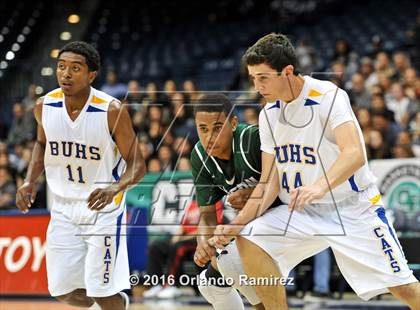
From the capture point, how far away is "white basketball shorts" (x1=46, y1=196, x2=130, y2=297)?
5746 mm

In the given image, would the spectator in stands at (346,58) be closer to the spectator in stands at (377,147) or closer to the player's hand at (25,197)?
the spectator in stands at (377,147)


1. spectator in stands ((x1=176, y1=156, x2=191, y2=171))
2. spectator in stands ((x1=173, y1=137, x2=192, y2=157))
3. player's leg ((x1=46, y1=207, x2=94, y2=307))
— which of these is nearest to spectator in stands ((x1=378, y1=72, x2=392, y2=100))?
spectator in stands ((x1=173, y1=137, x2=192, y2=157))

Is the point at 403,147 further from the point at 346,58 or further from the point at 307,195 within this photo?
the point at 307,195

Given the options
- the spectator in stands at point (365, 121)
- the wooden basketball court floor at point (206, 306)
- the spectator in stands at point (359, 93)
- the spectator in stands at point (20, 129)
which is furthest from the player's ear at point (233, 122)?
the spectator in stands at point (20, 129)

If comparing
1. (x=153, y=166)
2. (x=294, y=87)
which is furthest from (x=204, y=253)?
(x=153, y=166)

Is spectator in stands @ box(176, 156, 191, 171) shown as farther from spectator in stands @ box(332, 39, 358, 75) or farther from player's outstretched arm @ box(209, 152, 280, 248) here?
player's outstretched arm @ box(209, 152, 280, 248)

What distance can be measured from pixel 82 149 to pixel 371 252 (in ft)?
7.16

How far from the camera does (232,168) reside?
225 inches

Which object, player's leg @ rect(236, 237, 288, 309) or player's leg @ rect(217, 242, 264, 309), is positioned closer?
player's leg @ rect(236, 237, 288, 309)

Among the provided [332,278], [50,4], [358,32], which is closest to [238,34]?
[358,32]

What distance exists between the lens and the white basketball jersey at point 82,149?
5.91m

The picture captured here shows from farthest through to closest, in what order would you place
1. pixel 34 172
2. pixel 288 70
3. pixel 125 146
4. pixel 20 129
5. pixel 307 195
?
pixel 20 129 → pixel 34 172 → pixel 125 146 → pixel 288 70 → pixel 307 195

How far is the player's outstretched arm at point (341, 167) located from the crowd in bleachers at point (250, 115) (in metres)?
3.74

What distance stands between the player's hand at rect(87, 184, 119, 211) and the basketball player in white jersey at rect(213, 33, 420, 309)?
2.66ft
